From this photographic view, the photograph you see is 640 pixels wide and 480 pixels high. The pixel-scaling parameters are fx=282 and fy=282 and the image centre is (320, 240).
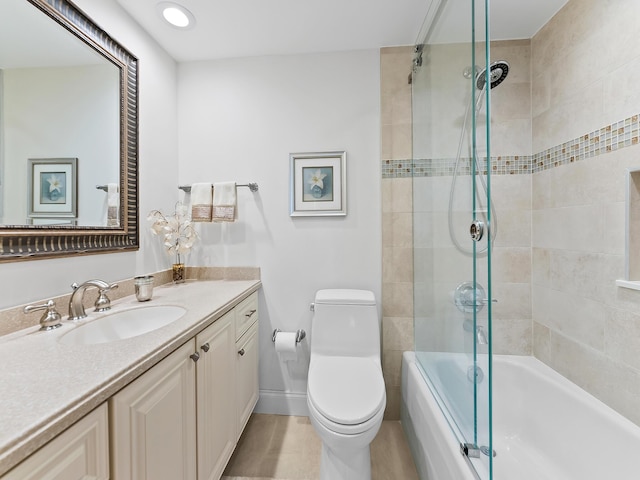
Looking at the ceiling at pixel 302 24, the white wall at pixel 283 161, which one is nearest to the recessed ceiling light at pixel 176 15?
the ceiling at pixel 302 24

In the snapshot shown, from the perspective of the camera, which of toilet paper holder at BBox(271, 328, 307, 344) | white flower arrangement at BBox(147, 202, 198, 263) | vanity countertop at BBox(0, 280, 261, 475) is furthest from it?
toilet paper holder at BBox(271, 328, 307, 344)

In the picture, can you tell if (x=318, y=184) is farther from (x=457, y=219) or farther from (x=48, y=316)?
(x=48, y=316)

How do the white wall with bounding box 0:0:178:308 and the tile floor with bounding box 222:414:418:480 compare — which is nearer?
the white wall with bounding box 0:0:178:308

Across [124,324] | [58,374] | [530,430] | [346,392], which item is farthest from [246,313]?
[530,430]

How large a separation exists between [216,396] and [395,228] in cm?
132

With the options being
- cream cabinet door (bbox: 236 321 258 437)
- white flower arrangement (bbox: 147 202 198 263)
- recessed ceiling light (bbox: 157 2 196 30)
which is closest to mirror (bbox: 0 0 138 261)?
white flower arrangement (bbox: 147 202 198 263)

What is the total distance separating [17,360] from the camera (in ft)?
2.51

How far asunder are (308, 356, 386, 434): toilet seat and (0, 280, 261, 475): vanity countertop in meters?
0.60

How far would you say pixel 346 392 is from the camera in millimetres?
1279

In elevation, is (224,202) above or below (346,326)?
above

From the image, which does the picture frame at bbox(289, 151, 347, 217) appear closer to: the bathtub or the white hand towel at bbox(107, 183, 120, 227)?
the white hand towel at bbox(107, 183, 120, 227)

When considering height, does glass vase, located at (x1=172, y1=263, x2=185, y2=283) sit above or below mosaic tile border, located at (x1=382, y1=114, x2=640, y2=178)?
below

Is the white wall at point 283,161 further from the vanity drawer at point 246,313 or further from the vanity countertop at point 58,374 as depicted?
the vanity countertop at point 58,374

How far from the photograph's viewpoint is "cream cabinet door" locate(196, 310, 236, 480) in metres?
1.10
